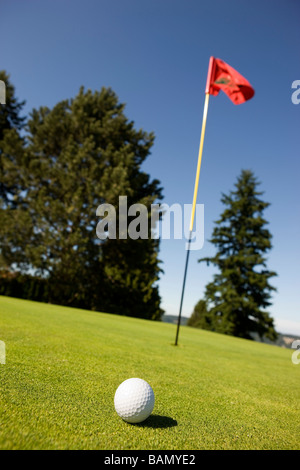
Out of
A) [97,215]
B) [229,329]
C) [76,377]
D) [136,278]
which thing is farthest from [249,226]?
[76,377]

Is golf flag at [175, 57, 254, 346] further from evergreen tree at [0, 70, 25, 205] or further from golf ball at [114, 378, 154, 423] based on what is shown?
evergreen tree at [0, 70, 25, 205]

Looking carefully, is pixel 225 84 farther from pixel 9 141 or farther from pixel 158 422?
pixel 9 141

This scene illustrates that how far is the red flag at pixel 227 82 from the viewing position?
8344 mm

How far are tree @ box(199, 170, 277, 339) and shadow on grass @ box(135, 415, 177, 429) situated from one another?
2721cm

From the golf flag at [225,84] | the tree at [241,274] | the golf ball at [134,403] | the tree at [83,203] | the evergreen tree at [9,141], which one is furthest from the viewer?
the tree at [241,274]

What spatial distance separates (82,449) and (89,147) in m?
21.0

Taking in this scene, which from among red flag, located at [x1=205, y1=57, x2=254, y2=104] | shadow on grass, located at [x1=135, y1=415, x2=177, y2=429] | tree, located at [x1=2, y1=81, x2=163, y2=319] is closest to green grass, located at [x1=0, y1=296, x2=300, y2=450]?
shadow on grass, located at [x1=135, y1=415, x2=177, y2=429]

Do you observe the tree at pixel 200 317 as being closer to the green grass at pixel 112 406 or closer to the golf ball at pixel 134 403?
the green grass at pixel 112 406

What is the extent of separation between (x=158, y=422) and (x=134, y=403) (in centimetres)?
32

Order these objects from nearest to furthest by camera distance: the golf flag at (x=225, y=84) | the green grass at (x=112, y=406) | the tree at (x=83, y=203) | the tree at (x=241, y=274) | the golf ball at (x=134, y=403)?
the green grass at (x=112, y=406), the golf ball at (x=134, y=403), the golf flag at (x=225, y=84), the tree at (x=83, y=203), the tree at (x=241, y=274)

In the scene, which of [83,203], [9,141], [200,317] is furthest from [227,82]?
[200,317]

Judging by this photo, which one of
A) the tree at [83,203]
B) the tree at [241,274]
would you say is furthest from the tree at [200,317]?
the tree at [83,203]

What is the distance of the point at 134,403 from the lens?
2113 millimetres

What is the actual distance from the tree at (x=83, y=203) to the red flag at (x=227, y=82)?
39.1 feet
